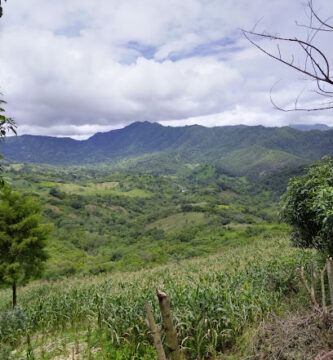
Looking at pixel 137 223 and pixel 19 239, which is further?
pixel 137 223

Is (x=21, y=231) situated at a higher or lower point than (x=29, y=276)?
→ higher

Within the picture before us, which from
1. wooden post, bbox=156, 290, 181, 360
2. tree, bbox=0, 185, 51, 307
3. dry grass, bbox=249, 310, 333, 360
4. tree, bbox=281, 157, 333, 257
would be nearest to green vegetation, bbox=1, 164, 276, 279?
tree, bbox=0, 185, 51, 307

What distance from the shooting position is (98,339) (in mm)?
6797

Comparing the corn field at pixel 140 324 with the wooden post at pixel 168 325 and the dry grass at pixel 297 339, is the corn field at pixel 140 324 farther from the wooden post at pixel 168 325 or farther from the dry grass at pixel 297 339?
the wooden post at pixel 168 325

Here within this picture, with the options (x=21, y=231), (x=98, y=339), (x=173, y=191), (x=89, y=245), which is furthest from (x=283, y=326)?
(x=173, y=191)

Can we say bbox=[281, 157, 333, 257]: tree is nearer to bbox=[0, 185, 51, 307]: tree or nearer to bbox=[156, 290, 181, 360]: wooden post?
bbox=[156, 290, 181, 360]: wooden post

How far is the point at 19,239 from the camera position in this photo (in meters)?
13.0

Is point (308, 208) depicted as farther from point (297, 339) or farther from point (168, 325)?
point (168, 325)

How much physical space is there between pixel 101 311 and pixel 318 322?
203 inches

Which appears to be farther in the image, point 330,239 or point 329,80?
point 330,239

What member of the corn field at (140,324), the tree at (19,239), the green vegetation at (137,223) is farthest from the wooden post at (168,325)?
the green vegetation at (137,223)

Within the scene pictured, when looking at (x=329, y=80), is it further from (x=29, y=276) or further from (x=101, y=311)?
(x=29, y=276)

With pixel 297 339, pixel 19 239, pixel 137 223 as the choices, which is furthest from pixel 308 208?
pixel 137 223

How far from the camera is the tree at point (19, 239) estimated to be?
41.4ft
